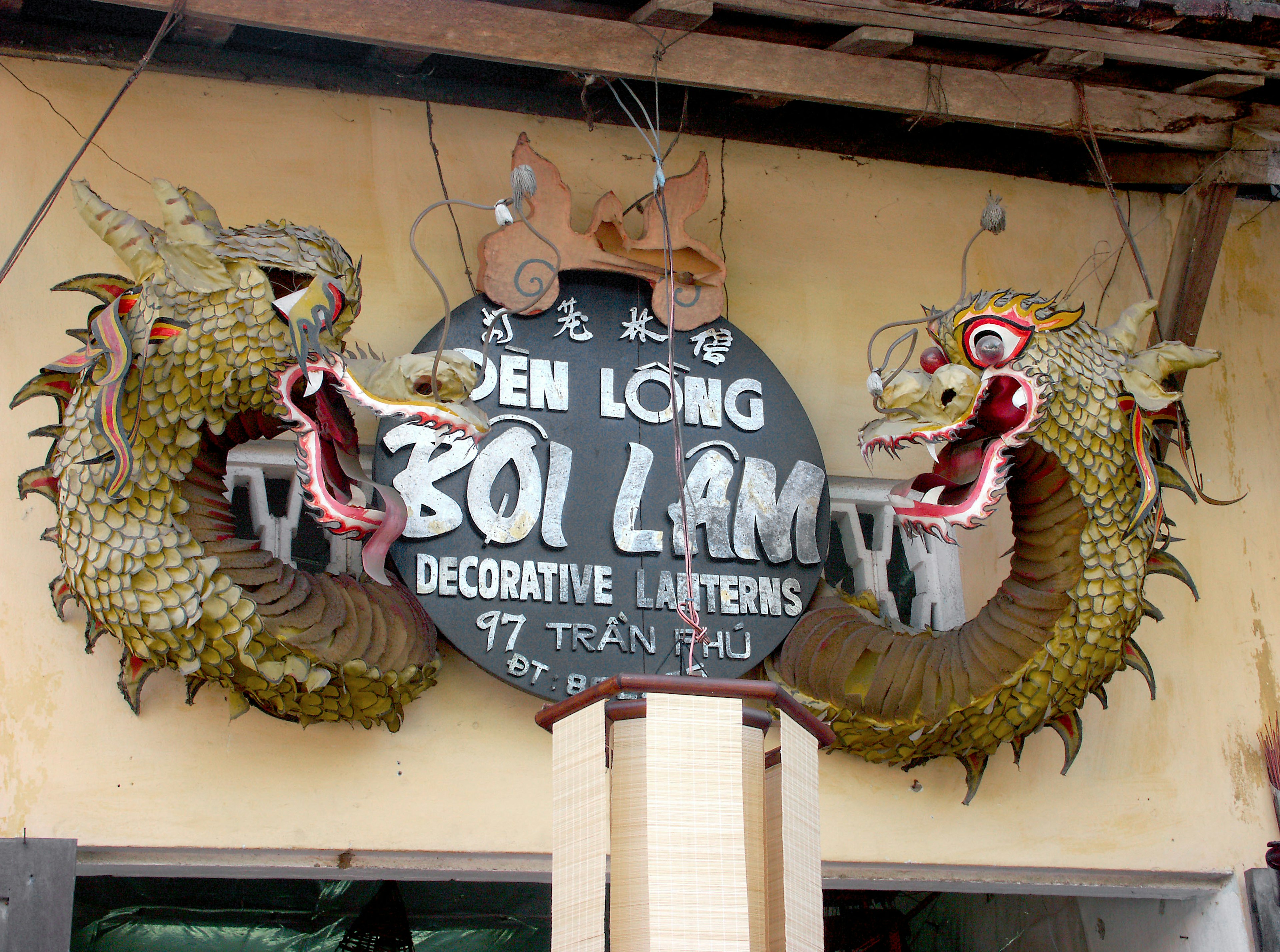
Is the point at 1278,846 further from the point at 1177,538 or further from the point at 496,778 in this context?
the point at 496,778

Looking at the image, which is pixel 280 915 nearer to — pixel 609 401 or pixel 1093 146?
pixel 609 401

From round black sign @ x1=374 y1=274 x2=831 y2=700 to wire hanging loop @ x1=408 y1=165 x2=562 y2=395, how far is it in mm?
105

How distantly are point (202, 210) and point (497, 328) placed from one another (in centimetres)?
79

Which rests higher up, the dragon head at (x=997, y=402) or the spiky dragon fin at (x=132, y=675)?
the dragon head at (x=997, y=402)

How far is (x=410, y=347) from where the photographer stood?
3441 mm

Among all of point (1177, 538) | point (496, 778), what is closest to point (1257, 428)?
point (1177, 538)

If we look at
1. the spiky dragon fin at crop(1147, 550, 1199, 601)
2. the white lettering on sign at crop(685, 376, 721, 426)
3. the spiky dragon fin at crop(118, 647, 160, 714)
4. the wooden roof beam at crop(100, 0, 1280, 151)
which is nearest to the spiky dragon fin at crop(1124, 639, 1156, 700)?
the spiky dragon fin at crop(1147, 550, 1199, 601)

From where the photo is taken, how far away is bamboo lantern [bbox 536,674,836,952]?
1.80m

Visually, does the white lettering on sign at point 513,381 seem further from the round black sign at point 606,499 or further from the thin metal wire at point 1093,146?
the thin metal wire at point 1093,146

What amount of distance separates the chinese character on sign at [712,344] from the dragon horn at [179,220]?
4.25 feet

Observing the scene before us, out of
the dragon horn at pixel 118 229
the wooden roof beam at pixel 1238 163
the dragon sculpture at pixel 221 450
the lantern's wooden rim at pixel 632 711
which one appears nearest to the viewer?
the lantern's wooden rim at pixel 632 711

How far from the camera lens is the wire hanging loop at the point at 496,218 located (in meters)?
2.89

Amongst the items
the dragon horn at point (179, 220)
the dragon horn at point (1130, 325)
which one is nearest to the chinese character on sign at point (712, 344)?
the dragon horn at point (1130, 325)

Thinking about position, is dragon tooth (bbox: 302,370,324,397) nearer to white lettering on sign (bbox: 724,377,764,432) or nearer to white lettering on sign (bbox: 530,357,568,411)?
white lettering on sign (bbox: 530,357,568,411)
